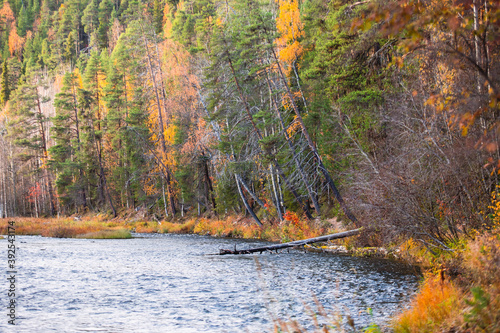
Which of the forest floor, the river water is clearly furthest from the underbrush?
the river water

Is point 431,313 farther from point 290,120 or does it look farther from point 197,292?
point 290,120

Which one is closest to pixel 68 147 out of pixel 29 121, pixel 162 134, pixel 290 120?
pixel 29 121

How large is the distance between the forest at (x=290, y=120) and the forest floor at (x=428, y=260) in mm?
843

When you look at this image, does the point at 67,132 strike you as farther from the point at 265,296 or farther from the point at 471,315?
the point at 471,315

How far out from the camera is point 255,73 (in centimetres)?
2444

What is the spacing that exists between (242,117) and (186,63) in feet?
40.8

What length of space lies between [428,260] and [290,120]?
15.3 m

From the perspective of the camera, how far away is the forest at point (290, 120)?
8453 millimetres

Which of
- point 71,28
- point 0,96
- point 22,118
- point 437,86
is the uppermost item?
point 71,28

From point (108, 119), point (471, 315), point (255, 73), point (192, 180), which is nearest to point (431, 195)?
point (471, 315)

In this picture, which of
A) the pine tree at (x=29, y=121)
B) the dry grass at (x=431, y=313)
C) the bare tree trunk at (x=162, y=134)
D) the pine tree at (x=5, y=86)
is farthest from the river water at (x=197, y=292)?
the pine tree at (x=5, y=86)

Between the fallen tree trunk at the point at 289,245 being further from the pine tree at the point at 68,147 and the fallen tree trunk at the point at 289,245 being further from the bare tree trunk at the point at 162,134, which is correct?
the pine tree at the point at 68,147

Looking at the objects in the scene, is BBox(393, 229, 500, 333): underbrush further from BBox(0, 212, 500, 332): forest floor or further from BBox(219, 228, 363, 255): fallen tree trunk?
BBox(219, 228, 363, 255): fallen tree trunk

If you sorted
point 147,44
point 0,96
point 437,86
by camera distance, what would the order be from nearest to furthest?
1. point 437,86
2. point 147,44
3. point 0,96
